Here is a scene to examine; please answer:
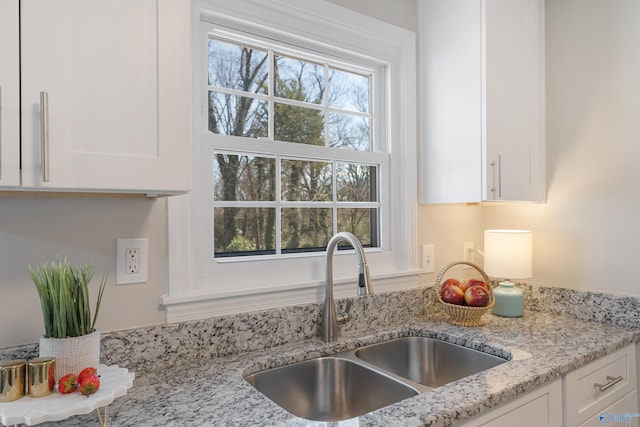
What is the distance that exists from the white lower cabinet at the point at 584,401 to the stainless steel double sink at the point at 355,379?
0.60 ft

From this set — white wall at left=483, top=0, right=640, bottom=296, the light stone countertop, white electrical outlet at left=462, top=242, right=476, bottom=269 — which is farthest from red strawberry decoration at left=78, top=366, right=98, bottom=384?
white wall at left=483, top=0, right=640, bottom=296

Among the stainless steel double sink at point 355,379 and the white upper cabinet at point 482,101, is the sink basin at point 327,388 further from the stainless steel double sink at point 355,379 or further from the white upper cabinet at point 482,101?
the white upper cabinet at point 482,101

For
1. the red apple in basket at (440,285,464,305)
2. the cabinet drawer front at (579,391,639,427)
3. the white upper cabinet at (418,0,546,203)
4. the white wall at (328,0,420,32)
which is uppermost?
the white wall at (328,0,420,32)

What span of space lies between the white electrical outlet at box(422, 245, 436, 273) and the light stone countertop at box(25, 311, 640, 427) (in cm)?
27

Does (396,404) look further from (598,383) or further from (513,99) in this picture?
(513,99)

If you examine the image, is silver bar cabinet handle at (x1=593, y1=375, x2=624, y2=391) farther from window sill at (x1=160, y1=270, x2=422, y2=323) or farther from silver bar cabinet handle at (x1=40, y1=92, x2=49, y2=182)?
silver bar cabinet handle at (x1=40, y1=92, x2=49, y2=182)

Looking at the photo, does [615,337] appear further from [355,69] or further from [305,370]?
[355,69]

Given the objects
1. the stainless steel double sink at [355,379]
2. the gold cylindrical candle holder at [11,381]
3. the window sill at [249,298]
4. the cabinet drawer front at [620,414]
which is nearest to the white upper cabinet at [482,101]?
the window sill at [249,298]

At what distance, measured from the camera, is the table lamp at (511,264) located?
1809 millimetres

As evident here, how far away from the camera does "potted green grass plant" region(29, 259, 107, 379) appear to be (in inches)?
33.2

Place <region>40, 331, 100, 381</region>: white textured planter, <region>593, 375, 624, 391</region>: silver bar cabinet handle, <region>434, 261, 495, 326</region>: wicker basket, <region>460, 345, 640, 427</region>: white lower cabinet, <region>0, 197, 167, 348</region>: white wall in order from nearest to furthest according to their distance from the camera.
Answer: <region>40, 331, 100, 381</region>: white textured planter → <region>0, 197, 167, 348</region>: white wall → <region>460, 345, 640, 427</region>: white lower cabinet → <region>593, 375, 624, 391</region>: silver bar cabinet handle → <region>434, 261, 495, 326</region>: wicker basket

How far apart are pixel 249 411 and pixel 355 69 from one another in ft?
4.73

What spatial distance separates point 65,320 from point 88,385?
6.1 inches

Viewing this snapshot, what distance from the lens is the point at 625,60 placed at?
1670mm
